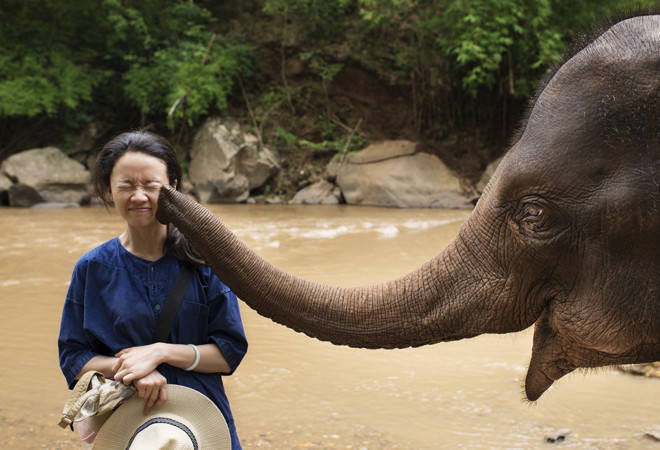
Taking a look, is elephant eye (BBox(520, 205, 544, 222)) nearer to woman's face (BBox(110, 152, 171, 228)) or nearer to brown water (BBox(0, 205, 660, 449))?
woman's face (BBox(110, 152, 171, 228))

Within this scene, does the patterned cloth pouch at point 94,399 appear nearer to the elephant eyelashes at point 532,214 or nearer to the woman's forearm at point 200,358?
the woman's forearm at point 200,358

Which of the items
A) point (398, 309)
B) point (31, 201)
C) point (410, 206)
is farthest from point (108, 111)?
point (398, 309)

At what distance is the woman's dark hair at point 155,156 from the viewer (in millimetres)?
2098

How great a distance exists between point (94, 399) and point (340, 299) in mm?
729

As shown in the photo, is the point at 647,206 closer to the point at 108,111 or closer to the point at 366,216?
the point at 366,216

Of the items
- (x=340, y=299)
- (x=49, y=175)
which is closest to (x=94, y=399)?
(x=340, y=299)

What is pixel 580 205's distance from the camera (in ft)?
6.14

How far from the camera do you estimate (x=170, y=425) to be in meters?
1.91

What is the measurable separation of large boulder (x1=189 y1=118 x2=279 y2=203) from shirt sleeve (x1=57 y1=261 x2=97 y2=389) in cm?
1420

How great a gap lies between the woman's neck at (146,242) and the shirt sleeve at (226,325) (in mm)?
203

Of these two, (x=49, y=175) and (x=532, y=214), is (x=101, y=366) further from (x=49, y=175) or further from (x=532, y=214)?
(x=49, y=175)

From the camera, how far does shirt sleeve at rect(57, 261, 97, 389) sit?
2.02 m

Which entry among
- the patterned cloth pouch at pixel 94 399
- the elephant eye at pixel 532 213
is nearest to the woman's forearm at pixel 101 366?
the patterned cloth pouch at pixel 94 399

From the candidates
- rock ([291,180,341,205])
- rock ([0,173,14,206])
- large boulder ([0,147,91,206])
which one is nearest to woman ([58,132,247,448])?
rock ([291,180,341,205])
